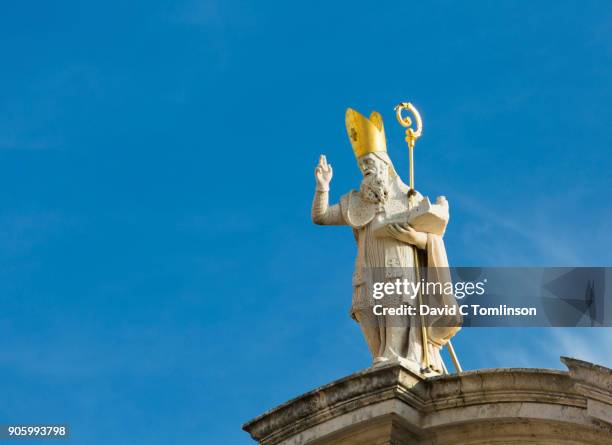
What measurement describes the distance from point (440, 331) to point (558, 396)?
207 cm

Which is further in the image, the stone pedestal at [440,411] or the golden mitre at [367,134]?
the golden mitre at [367,134]

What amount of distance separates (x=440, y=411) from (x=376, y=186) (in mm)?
2842

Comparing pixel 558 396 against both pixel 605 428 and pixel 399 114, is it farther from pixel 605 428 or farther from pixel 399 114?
pixel 399 114

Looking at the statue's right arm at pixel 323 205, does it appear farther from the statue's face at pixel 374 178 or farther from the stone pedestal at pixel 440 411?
the stone pedestal at pixel 440 411

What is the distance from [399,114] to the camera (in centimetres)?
1905

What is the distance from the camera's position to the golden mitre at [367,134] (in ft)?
61.9

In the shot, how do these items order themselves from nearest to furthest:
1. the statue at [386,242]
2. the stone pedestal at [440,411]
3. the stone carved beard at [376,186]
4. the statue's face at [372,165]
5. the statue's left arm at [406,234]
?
the stone pedestal at [440,411], the statue at [386,242], the statue's left arm at [406,234], the stone carved beard at [376,186], the statue's face at [372,165]

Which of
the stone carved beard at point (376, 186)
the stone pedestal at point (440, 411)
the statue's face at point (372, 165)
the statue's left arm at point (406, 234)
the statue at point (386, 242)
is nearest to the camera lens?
the stone pedestal at point (440, 411)

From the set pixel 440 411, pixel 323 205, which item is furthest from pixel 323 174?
pixel 440 411

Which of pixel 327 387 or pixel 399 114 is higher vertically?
pixel 399 114

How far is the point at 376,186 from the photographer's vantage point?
18.6 meters

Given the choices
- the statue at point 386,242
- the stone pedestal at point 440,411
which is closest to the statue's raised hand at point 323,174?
the statue at point 386,242

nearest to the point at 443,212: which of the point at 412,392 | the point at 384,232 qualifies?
the point at 384,232

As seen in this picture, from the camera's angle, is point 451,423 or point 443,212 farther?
point 443,212
